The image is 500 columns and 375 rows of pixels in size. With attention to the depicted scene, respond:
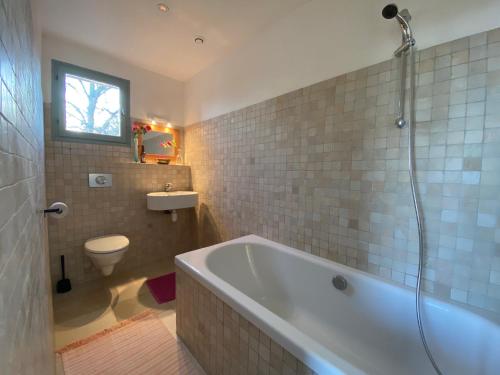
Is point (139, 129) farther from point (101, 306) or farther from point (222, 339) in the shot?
point (222, 339)

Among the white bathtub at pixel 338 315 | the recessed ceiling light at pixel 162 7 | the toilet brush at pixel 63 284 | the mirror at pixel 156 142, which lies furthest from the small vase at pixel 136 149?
the white bathtub at pixel 338 315

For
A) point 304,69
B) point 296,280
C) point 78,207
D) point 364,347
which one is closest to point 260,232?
point 296,280

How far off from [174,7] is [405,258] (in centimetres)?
233

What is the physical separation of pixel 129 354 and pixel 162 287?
74 cm

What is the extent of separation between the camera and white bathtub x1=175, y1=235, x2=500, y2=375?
34.1 inches

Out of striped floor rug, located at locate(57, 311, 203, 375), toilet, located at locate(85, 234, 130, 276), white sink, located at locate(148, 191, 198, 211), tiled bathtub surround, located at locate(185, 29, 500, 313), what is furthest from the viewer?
white sink, located at locate(148, 191, 198, 211)

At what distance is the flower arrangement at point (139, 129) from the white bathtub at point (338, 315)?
1.69 metres

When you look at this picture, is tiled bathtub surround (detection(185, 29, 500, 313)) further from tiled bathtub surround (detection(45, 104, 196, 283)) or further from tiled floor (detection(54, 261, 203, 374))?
tiled bathtub surround (detection(45, 104, 196, 283))

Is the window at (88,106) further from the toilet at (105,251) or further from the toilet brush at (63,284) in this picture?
the toilet brush at (63,284)

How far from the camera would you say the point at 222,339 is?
1085mm

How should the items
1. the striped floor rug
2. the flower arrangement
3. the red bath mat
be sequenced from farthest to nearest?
the flower arrangement < the red bath mat < the striped floor rug

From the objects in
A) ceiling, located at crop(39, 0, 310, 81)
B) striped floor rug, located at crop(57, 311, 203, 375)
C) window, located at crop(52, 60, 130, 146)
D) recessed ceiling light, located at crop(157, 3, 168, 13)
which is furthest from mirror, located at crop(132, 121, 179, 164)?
striped floor rug, located at crop(57, 311, 203, 375)

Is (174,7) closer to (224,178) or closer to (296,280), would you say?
(224,178)

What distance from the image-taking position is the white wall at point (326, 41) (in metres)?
1.00
